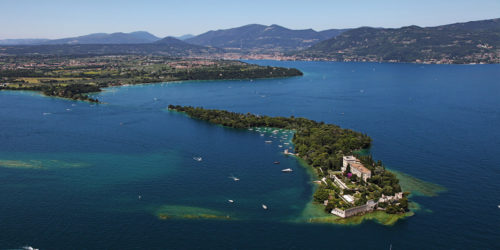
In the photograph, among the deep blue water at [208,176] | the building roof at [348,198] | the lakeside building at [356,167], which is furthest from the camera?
the lakeside building at [356,167]

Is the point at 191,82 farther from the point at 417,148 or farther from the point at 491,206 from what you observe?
the point at 491,206

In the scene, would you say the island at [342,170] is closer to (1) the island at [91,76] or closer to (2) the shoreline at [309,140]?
(2) the shoreline at [309,140]

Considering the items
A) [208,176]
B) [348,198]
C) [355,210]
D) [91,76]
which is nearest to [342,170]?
[348,198]

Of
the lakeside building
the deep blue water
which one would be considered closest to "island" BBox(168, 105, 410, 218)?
the lakeside building

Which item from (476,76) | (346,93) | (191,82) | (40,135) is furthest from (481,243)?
(476,76)

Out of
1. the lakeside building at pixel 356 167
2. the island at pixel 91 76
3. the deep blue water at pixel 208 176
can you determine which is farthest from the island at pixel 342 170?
the island at pixel 91 76

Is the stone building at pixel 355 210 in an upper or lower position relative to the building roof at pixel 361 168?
lower
